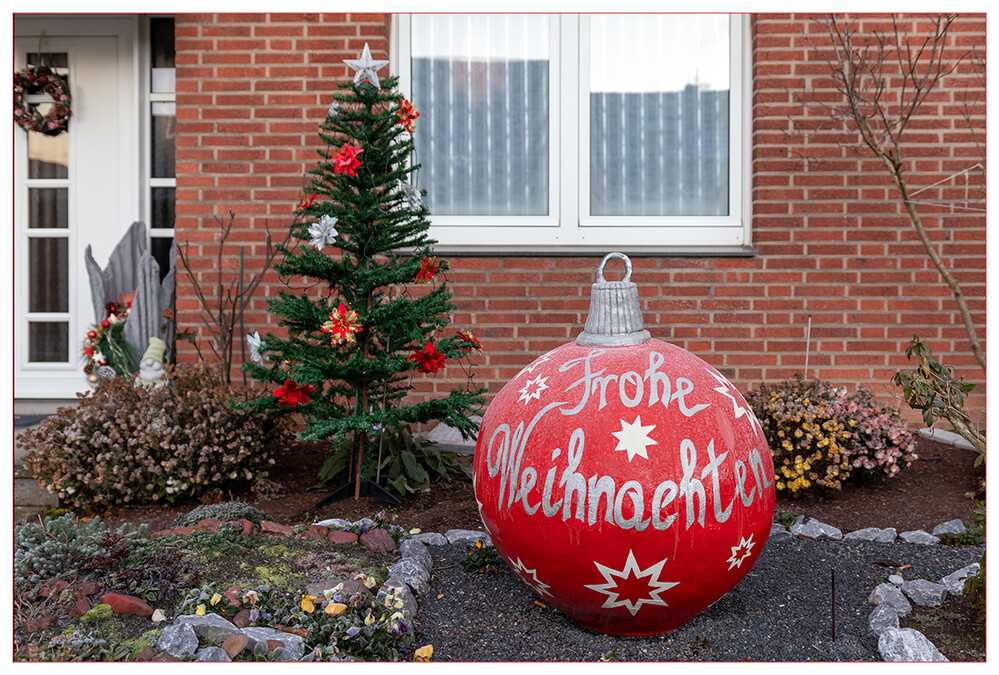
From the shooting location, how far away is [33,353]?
6.20m

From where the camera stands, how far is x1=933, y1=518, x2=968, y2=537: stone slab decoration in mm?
3455

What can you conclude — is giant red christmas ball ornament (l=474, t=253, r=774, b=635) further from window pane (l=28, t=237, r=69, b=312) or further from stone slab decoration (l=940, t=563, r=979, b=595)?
window pane (l=28, t=237, r=69, b=312)

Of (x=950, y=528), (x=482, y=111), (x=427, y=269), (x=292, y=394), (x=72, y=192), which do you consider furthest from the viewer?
(x=72, y=192)

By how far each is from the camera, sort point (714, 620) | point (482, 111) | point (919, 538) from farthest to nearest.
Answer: point (482, 111)
point (919, 538)
point (714, 620)

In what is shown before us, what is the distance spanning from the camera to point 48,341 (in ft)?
20.4

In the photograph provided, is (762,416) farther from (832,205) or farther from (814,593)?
(832,205)

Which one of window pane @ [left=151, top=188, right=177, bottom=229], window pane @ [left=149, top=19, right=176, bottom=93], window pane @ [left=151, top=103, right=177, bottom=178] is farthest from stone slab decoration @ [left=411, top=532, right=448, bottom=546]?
window pane @ [left=149, top=19, right=176, bottom=93]

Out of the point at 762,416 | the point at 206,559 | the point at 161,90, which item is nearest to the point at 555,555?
the point at 206,559

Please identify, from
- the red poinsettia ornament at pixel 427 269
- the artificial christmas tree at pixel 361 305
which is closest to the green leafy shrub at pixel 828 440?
the artificial christmas tree at pixel 361 305

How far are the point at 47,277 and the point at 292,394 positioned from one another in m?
3.84

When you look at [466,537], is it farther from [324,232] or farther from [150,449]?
[150,449]

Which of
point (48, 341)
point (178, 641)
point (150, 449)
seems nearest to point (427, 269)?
point (150, 449)

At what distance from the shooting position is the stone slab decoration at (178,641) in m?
2.18

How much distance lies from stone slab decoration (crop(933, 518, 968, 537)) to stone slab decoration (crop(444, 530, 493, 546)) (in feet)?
6.91
